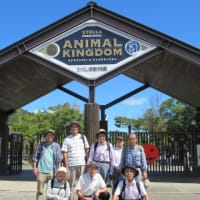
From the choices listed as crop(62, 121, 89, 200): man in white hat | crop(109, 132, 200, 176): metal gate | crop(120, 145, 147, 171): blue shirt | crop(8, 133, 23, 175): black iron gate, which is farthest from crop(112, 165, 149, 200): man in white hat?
crop(8, 133, 23, 175): black iron gate

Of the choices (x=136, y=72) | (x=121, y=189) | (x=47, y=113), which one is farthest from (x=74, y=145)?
(x=47, y=113)

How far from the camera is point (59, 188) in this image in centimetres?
725

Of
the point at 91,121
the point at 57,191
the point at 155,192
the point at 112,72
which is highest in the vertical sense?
the point at 112,72

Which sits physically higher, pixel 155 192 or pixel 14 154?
pixel 14 154

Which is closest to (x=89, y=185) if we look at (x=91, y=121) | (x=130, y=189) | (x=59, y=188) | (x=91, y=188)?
(x=91, y=188)

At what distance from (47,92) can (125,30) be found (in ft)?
28.6

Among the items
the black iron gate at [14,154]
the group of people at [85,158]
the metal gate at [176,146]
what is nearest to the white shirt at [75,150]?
the group of people at [85,158]

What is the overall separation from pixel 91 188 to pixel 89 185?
0.21ft

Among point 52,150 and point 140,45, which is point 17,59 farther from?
point 52,150

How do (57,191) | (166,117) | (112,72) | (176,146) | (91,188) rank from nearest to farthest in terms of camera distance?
(57,191)
(91,188)
(112,72)
(176,146)
(166,117)

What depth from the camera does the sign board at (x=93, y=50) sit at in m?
13.9

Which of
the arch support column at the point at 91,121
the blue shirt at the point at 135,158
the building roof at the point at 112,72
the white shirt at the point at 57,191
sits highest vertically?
the building roof at the point at 112,72

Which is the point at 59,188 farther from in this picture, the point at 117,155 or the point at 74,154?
the point at 117,155

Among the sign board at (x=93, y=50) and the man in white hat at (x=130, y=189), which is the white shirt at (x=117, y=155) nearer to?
the man in white hat at (x=130, y=189)
